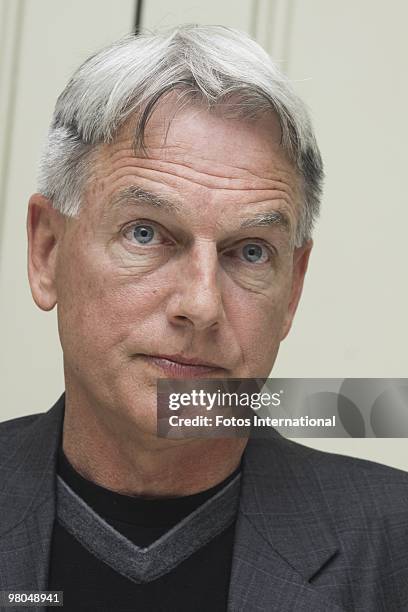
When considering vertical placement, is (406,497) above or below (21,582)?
above

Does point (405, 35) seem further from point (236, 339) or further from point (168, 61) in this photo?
point (236, 339)

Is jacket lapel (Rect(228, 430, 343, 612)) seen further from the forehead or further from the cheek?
the forehead

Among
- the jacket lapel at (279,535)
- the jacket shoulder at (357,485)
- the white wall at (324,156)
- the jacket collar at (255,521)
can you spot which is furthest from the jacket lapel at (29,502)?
the white wall at (324,156)

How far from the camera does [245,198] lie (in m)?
1.34

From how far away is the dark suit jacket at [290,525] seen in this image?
4.40 ft

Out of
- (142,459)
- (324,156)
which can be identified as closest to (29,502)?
(142,459)

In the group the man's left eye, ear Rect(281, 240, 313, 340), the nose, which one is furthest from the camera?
ear Rect(281, 240, 313, 340)

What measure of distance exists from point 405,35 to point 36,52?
76 cm

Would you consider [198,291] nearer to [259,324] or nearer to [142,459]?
[259,324]

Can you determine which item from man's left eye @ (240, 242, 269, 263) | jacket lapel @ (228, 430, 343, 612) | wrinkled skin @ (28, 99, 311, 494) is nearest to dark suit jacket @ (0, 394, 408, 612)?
jacket lapel @ (228, 430, 343, 612)

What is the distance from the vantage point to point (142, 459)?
140 centimetres

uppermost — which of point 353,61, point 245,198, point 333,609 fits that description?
point 353,61

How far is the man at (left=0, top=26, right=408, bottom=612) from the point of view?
4.33 feet

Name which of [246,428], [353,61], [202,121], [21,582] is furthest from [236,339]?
[353,61]
